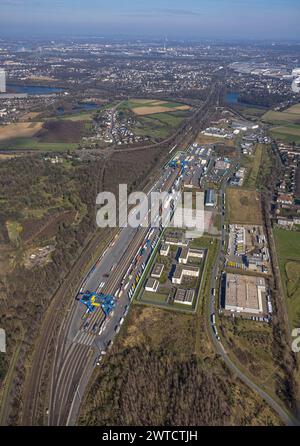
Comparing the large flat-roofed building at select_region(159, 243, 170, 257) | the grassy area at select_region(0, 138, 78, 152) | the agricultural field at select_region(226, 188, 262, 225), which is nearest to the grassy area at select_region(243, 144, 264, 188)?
the agricultural field at select_region(226, 188, 262, 225)

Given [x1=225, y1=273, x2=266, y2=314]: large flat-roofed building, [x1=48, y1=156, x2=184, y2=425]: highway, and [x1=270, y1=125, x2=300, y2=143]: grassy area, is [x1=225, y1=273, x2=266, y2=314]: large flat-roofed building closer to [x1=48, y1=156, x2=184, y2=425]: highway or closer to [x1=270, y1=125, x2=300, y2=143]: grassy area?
[x1=48, y1=156, x2=184, y2=425]: highway

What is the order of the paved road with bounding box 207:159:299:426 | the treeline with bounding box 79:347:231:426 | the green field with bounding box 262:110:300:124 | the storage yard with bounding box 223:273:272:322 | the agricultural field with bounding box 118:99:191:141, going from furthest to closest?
the green field with bounding box 262:110:300:124, the agricultural field with bounding box 118:99:191:141, the storage yard with bounding box 223:273:272:322, the paved road with bounding box 207:159:299:426, the treeline with bounding box 79:347:231:426

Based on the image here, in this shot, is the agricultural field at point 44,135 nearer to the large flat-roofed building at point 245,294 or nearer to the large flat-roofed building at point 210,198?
the large flat-roofed building at point 210,198

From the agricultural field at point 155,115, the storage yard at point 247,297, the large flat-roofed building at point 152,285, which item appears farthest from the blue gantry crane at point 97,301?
the agricultural field at point 155,115

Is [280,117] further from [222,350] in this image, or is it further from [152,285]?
[222,350]

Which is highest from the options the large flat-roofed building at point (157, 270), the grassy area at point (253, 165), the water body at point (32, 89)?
the water body at point (32, 89)
